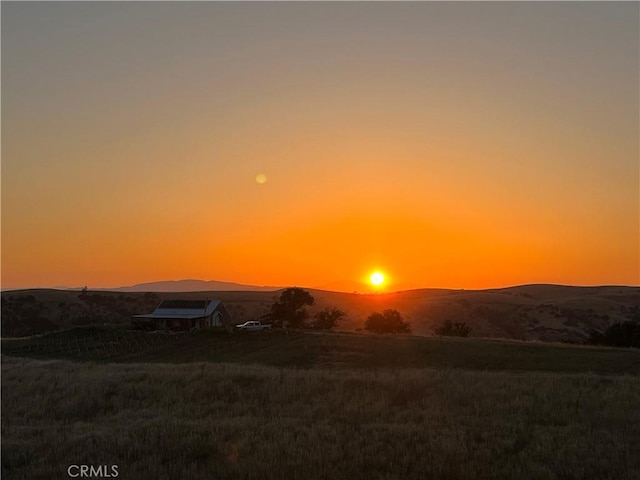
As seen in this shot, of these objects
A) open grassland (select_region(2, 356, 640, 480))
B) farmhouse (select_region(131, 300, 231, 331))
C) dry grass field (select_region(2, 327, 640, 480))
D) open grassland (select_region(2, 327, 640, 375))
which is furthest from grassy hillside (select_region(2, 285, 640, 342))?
open grassland (select_region(2, 356, 640, 480))

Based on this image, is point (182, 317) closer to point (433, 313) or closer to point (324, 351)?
point (324, 351)

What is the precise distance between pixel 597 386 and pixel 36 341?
56772 mm

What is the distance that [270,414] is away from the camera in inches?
855

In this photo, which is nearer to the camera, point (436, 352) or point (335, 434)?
point (335, 434)

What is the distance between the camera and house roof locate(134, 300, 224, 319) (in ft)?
257

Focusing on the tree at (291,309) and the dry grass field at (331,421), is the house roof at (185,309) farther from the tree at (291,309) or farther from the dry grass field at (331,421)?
the dry grass field at (331,421)

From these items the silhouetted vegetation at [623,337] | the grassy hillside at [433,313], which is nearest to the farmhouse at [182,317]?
the grassy hillside at [433,313]

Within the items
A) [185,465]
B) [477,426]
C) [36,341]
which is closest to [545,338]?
[36,341]

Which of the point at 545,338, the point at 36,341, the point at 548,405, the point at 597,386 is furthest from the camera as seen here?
the point at 545,338

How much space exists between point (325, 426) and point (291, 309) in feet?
204

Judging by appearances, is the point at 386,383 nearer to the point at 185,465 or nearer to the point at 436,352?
the point at 185,465

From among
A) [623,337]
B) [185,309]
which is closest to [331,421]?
[623,337]

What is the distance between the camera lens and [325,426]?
1856cm

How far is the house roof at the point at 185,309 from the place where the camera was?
78375 millimetres
